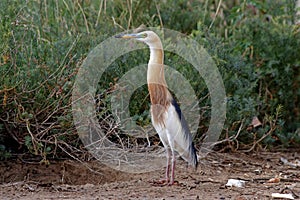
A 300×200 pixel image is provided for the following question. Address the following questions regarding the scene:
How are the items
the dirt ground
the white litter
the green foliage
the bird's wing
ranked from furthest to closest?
the green foliage, the white litter, the bird's wing, the dirt ground

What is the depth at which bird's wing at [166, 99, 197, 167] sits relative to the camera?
372 cm

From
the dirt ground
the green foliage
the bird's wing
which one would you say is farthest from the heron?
the green foliage

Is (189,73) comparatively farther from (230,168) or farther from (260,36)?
(260,36)

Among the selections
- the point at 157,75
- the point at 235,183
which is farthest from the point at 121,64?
the point at 235,183

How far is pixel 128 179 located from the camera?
4125 mm

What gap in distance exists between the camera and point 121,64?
4.63m

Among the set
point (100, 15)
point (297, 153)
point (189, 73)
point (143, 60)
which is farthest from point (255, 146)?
point (100, 15)

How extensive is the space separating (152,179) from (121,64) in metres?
1.06

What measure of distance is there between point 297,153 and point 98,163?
1911 millimetres

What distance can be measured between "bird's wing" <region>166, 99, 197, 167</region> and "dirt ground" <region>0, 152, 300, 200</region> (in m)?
0.21

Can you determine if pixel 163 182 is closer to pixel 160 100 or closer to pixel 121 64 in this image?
pixel 160 100

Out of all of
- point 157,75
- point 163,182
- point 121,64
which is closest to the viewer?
point 157,75

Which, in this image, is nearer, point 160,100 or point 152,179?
point 160,100

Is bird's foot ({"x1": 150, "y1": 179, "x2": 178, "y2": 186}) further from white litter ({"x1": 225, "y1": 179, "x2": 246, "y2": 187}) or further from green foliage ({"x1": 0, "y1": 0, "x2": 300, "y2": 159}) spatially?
green foliage ({"x1": 0, "y1": 0, "x2": 300, "y2": 159})
